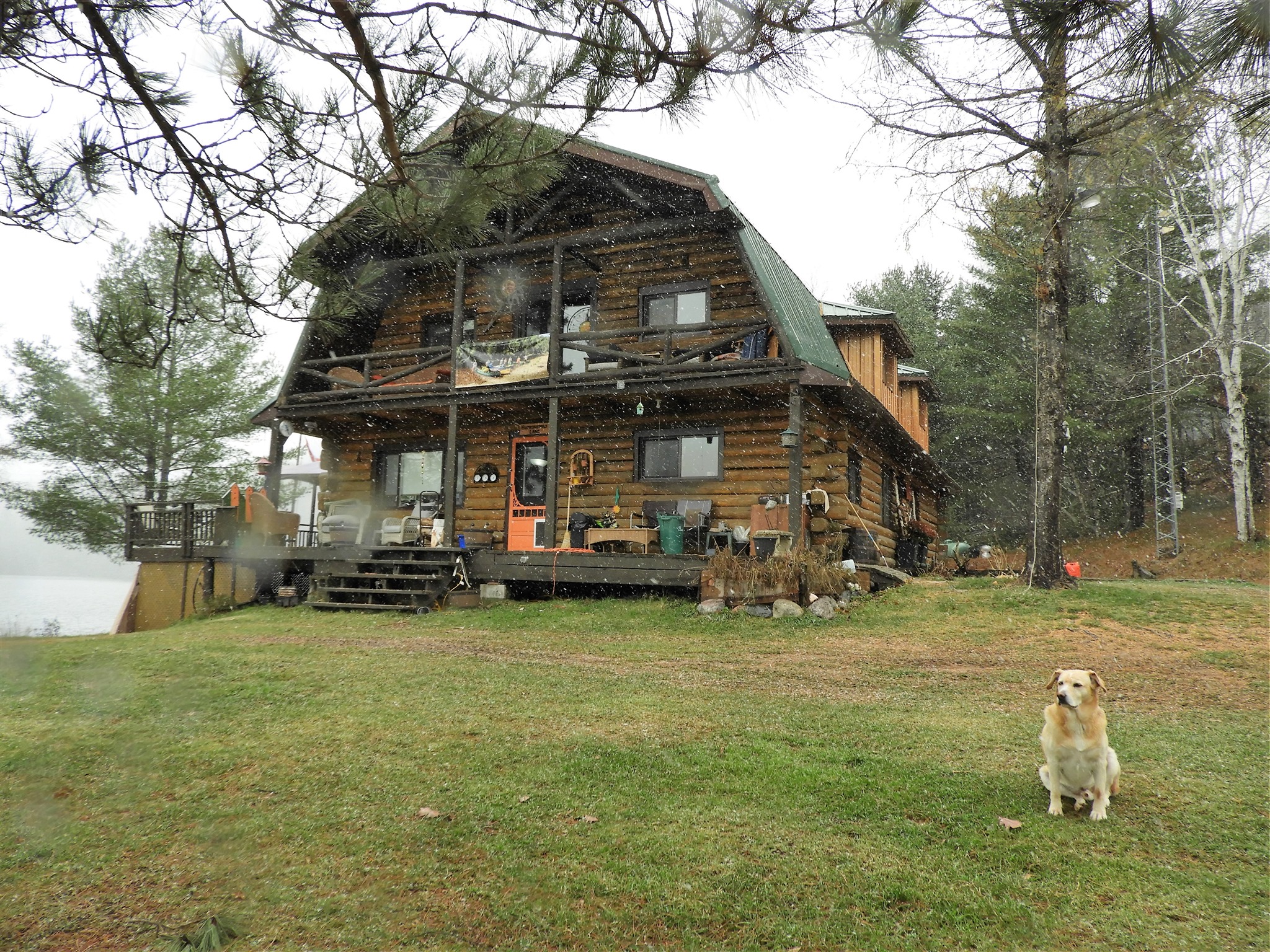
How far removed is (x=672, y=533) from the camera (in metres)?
12.5

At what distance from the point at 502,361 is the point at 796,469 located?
5827 millimetres

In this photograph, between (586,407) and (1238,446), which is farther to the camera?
(1238,446)

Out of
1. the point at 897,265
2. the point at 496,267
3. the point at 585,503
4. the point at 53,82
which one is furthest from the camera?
the point at 897,265

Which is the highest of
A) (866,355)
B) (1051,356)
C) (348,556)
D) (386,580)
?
(866,355)

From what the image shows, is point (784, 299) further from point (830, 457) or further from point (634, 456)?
point (634, 456)

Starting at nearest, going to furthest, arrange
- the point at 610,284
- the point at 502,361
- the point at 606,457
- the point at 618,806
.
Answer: the point at 618,806 < the point at 502,361 < the point at 606,457 < the point at 610,284

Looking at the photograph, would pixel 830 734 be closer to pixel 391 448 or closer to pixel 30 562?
pixel 30 562

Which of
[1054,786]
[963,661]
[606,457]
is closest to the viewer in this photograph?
[1054,786]

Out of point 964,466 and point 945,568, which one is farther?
point 964,466

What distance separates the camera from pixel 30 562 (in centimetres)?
294

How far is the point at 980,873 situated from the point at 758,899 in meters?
1.02

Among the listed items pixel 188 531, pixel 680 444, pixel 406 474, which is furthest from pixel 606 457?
pixel 188 531

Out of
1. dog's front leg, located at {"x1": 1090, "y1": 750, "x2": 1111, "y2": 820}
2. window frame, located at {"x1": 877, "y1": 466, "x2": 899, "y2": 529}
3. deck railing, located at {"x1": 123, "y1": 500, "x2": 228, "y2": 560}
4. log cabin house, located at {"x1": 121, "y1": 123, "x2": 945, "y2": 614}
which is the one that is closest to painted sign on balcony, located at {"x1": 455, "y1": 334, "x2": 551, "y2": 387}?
log cabin house, located at {"x1": 121, "y1": 123, "x2": 945, "y2": 614}

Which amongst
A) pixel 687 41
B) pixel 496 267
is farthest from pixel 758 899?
pixel 496 267
